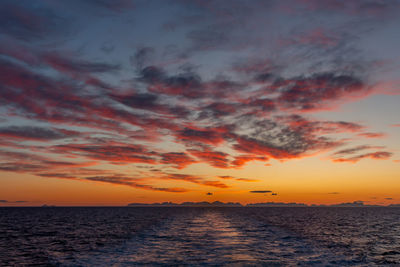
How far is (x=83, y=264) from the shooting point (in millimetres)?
24016

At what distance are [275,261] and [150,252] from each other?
36.6 feet

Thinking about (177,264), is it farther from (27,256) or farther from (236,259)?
(27,256)

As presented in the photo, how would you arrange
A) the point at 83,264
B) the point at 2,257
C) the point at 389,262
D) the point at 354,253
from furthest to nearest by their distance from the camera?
the point at 354,253
the point at 2,257
the point at 389,262
the point at 83,264

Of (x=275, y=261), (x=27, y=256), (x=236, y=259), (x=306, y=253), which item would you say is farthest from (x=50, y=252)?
(x=306, y=253)

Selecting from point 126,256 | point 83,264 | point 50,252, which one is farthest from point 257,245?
point 50,252

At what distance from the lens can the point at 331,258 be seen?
2656 centimetres

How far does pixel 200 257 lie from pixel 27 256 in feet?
53.0

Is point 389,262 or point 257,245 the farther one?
point 257,245

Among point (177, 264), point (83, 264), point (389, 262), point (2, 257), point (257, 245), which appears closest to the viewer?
point (177, 264)

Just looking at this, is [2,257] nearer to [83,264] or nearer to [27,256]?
[27,256]

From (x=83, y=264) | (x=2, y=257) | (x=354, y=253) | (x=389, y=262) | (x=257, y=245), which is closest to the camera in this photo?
(x=83, y=264)

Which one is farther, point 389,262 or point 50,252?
point 50,252

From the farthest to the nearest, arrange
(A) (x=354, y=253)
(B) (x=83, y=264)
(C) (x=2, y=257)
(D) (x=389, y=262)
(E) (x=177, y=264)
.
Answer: (A) (x=354, y=253) → (C) (x=2, y=257) → (D) (x=389, y=262) → (B) (x=83, y=264) → (E) (x=177, y=264)

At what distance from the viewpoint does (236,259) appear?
24.1 metres
